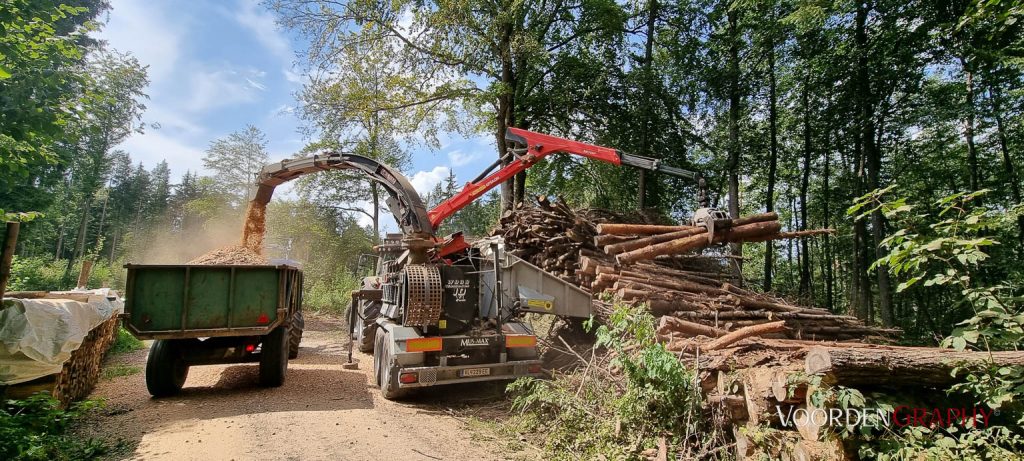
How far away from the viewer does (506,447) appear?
16.9ft

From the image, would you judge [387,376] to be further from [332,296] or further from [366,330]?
[332,296]

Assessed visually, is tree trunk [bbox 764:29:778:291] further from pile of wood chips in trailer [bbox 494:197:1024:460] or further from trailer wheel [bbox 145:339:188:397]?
trailer wheel [bbox 145:339:188:397]

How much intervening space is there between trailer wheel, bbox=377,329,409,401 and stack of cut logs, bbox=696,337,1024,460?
4380 millimetres

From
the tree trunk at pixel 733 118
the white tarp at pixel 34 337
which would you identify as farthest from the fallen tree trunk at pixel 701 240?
Answer: the tree trunk at pixel 733 118

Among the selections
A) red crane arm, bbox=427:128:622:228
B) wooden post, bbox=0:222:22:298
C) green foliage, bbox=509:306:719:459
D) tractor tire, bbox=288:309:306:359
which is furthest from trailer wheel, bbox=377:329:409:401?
wooden post, bbox=0:222:22:298

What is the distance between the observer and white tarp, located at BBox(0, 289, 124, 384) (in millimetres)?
4539

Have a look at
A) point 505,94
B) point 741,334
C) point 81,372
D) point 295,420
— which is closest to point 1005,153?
point 741,334

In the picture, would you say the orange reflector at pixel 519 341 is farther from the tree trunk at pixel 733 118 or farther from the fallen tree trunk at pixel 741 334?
the tree trunk at pixel 733 118

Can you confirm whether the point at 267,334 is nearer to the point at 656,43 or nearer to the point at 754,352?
the point at 754,352

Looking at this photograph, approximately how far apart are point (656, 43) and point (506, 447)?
1620cm

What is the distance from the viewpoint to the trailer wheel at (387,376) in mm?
6504

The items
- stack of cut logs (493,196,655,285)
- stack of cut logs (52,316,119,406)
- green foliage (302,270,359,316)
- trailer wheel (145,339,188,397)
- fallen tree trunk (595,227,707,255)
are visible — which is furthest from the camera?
green foliage (302,270,359,316)

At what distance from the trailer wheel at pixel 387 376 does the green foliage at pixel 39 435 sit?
3017 mm

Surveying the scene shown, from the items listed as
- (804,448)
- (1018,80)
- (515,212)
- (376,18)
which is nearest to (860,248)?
(1018,80)
